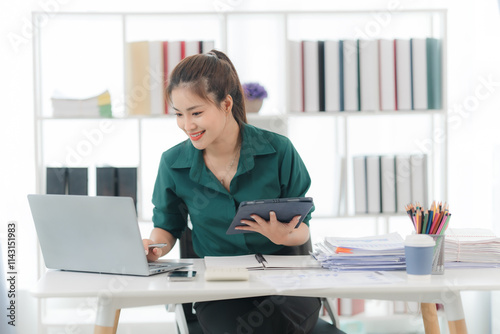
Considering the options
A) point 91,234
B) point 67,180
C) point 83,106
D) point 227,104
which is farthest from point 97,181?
point 91,234

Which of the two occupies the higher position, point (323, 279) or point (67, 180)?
point (67, 180)

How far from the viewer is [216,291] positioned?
1207mm

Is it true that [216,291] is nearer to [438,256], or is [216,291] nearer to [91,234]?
[91,234]

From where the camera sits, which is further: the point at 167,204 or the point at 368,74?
the point at 368,74

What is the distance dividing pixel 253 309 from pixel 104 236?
1.43 feet

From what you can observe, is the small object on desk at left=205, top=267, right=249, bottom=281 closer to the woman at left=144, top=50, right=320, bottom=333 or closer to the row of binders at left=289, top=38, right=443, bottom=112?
the woman at left=144, top=50, right=320, bottom=333

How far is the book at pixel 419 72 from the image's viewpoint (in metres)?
2.75

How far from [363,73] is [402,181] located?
1.78 feet

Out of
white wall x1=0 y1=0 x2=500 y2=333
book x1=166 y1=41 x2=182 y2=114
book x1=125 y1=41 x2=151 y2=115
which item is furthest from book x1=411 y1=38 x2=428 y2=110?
book x1=125 y1=41 x2=151 y2=115

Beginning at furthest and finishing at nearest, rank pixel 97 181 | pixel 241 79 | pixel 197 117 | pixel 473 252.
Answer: pixel 241 79, pixel 97 181, pixel 197 117, pixel 473 252

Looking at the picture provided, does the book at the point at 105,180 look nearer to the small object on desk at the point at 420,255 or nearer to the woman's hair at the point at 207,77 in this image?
the woman's hair at the point at 207,77

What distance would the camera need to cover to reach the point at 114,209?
4.22ft

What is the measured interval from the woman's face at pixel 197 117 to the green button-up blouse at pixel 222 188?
101mm

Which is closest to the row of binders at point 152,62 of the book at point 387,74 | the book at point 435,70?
the book at point 387,74
